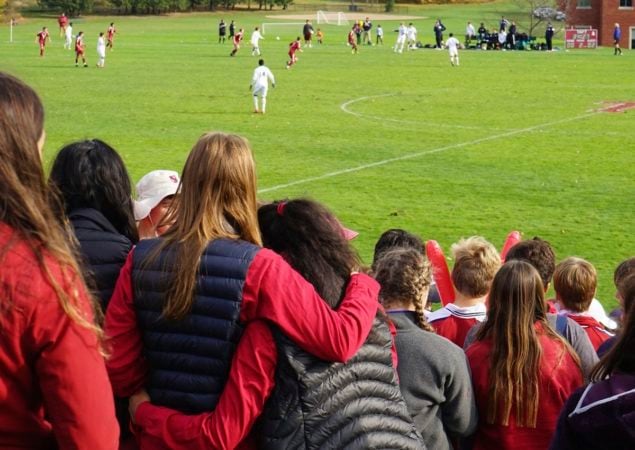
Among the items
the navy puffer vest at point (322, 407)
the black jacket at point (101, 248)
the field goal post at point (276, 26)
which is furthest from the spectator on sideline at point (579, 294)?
the field goal post at point (276, 26)

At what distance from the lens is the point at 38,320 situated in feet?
10.3

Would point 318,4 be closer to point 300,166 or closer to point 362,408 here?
point 300,166

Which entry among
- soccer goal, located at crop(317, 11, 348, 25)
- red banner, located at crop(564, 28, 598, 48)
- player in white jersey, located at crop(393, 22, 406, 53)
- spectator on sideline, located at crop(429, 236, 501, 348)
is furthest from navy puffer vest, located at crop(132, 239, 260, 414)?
soccer goal, located at crop(317, 11, 348, 25)

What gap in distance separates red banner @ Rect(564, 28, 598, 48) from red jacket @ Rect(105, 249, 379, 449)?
68344 mm

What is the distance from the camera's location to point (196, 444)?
4285 mm

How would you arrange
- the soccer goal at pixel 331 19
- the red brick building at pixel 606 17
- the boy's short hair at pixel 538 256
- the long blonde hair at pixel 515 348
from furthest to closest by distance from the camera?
the soccer goal at pixel 331 19
the red brick building at pixel 606 17
the boy's short hair at pixel 538 256
the long blonde hair at pixel 515 348

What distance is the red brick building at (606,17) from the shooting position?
259 feet

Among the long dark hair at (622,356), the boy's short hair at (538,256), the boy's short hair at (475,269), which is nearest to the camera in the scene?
the long dark hair at (622,356)

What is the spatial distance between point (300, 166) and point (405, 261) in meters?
15.2

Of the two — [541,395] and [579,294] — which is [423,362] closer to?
[541,395]

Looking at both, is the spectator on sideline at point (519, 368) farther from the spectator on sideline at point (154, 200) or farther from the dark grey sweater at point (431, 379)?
the spectator on sideline at point (154, 200)

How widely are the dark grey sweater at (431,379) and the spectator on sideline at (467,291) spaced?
1223mm

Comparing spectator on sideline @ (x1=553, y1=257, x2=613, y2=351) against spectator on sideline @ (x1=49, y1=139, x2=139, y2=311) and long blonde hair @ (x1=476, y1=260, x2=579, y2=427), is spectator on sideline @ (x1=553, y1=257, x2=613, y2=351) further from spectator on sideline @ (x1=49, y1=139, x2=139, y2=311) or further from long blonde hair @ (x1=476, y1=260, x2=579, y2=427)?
spectator on sideline @ (x1=49, y1=139, x2=139, y2=311)

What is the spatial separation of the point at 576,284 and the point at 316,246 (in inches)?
105
